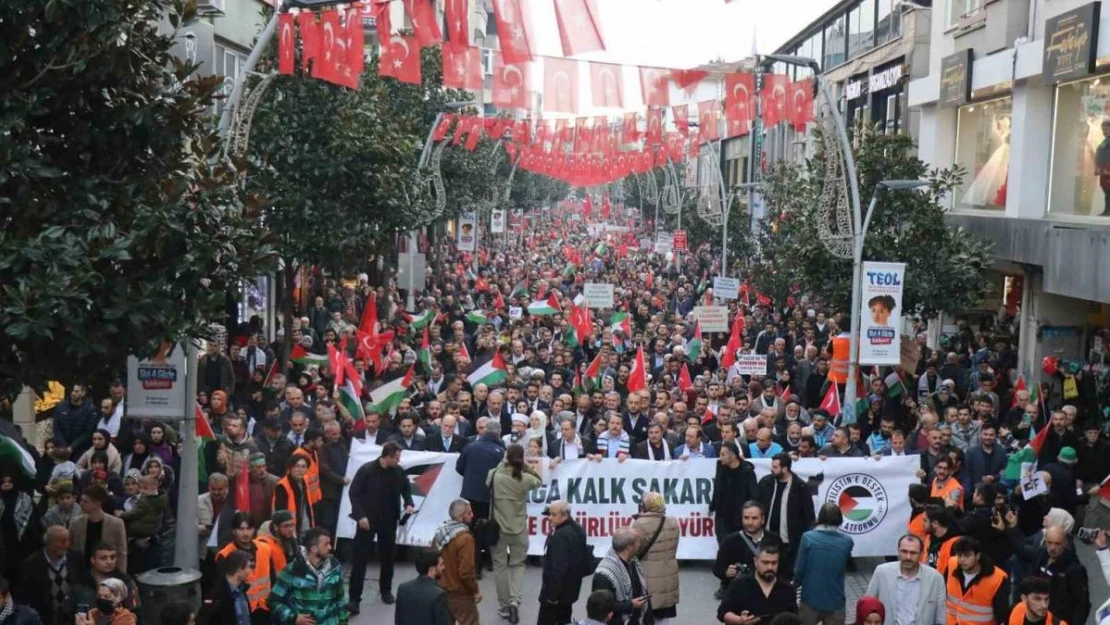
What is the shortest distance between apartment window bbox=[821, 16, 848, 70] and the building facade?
18.9 m

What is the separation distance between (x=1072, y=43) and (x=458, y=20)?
1234 cm

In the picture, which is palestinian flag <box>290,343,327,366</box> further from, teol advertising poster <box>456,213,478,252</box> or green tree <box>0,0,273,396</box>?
teol advertising poster <box>456,213,478,252</box>

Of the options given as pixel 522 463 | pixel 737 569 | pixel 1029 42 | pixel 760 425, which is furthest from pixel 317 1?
pixel 1029 42

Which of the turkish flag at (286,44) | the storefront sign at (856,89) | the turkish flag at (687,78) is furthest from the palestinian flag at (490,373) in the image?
the storefront sign at (856,89)

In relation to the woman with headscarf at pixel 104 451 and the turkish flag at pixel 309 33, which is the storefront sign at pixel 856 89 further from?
the woman with headscarf at pixel 104 451

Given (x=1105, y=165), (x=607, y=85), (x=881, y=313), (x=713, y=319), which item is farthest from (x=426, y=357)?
(x=1105, y=165)

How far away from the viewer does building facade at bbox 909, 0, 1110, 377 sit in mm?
22422

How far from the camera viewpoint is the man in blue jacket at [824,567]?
380 inches

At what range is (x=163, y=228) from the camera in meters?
8.81

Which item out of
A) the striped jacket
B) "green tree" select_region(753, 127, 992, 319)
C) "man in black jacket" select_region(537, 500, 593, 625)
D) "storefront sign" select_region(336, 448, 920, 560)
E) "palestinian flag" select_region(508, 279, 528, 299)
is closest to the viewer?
the striped jacket

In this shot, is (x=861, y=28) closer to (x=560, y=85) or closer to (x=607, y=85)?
(x=607, y=85)

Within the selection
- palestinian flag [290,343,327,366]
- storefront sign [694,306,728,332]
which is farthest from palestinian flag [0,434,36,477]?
storefront sign [694,306,728,332]

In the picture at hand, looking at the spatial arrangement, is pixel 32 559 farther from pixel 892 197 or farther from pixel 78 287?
pixel 892 197

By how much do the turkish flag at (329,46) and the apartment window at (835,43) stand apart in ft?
120
